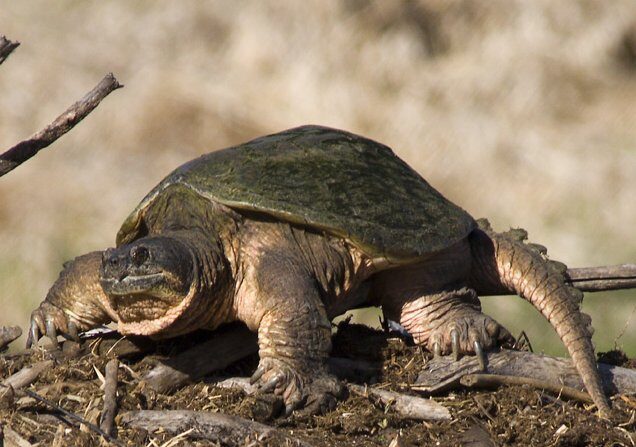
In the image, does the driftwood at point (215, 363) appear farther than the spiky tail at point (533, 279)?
No

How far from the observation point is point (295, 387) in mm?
4414

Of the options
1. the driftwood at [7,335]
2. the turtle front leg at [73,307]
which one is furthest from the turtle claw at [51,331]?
the driftwood at [7,335]

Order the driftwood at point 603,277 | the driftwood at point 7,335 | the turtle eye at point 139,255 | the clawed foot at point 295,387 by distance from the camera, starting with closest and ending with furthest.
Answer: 1. the turtle eye at point 139,255
2. the clawed foot at point 295,387
3. the driftwood at point 7,335
4. the driftwood at point 603,277

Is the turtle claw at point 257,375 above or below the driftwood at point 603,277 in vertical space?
below

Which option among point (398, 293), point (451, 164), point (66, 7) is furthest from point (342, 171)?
point (66, 7)

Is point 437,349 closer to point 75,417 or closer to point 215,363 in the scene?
point 215,363

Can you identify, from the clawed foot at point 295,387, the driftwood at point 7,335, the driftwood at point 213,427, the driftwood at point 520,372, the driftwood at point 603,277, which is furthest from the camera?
the driftwood at point 603,277

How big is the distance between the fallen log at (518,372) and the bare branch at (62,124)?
162 cm

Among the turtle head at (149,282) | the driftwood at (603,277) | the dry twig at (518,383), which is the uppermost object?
the driftwood at (603,277)

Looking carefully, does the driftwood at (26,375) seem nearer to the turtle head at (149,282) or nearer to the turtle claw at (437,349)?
the turtle head at (149,282)

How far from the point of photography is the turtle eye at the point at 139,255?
4.29 meters

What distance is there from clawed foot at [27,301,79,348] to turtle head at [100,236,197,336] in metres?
0.39

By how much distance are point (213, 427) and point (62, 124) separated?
50.6 inches

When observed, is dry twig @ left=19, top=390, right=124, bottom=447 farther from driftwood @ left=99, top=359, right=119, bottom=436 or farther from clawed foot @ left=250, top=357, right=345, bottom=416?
clawed foot @ left=250, top=357, right=345, bottom=416
